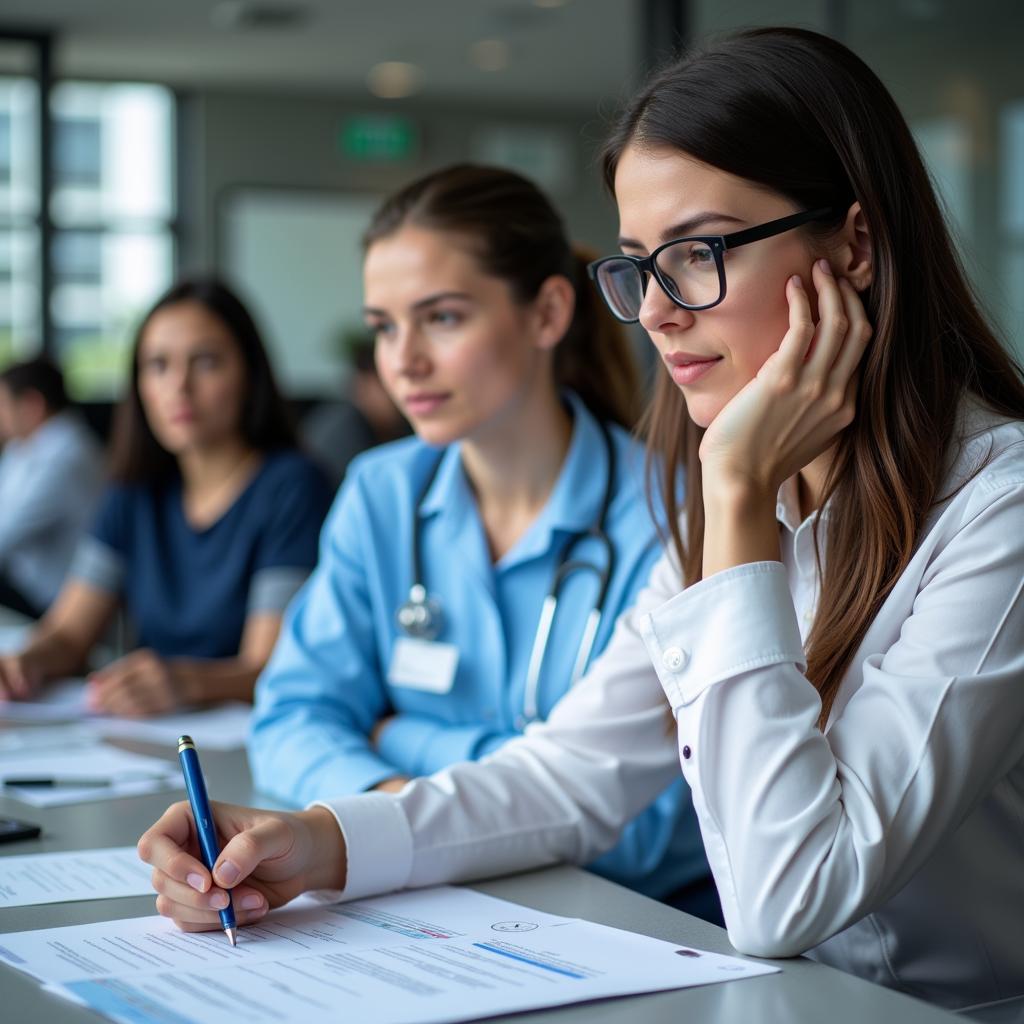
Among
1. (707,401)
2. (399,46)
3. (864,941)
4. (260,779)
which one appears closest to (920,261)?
(707,401)

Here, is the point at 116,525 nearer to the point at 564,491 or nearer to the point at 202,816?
the point at 564,491

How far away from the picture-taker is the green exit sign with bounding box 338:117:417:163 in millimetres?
10328

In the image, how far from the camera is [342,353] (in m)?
10.2

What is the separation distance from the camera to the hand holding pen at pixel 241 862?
1138 mm

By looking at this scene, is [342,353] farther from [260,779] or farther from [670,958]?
[670,958]

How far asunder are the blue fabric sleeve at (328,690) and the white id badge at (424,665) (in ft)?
0.17

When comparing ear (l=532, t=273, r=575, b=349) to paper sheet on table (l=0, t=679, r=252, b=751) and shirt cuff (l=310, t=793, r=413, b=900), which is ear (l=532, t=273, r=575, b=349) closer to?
paper sheet on table (l=0, t=679, r=252, b=751)

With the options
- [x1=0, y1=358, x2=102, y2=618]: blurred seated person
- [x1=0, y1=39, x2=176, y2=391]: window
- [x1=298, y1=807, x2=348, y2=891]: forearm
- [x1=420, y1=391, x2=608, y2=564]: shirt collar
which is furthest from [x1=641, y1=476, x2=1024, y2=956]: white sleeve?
[x1=0, y1=39, x2=176, y2=391]: window

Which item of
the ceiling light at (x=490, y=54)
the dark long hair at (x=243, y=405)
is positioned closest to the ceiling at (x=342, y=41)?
the ceiling light at (x=490, y=54)

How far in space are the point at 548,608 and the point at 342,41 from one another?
24.7 feet

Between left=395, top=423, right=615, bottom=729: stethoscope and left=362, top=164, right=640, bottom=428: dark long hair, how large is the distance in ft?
0.55

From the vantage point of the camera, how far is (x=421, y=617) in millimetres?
1940

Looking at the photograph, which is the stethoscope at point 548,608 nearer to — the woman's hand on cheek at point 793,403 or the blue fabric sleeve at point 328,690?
the blue fabric sleeve at point 328,690

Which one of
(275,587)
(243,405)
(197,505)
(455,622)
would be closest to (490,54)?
(243,405)
